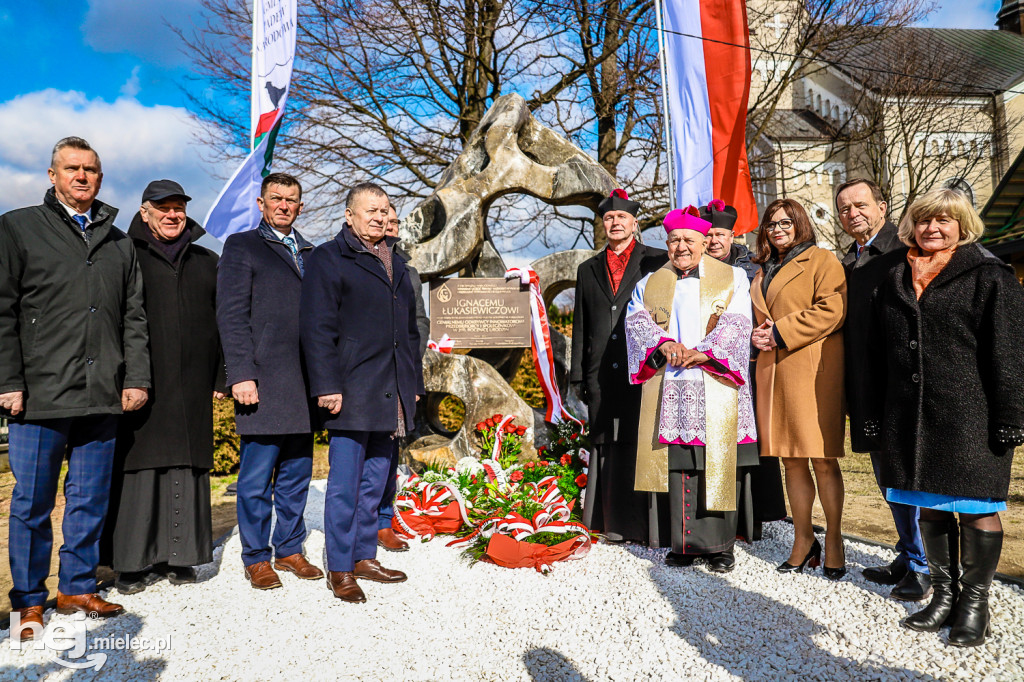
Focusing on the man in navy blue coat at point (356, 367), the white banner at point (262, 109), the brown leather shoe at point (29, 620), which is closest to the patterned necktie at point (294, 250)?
the man in navy blue coat at point (356, 367)

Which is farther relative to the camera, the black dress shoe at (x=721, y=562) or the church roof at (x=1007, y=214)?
the church roof at (x=1007, y=214)

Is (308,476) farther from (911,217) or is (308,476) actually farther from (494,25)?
(494,25)

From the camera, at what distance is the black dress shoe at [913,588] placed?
347 centimetres

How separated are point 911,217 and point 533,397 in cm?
641

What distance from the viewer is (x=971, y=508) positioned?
295 centimetres

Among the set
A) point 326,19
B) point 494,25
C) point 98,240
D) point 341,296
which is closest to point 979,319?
point 341,296

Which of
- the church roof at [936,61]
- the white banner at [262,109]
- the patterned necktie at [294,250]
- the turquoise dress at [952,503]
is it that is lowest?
the turquoise dress at [952,503]

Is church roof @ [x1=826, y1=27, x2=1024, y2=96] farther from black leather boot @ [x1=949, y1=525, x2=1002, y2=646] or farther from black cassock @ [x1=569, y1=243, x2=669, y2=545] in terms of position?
black leather boot @ [x1=949, y1=525, x2=1002, y2=646]

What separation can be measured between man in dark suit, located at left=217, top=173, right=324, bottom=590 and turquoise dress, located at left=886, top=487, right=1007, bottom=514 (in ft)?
9.57

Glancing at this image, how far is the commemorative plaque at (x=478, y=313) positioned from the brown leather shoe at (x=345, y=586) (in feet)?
9.11

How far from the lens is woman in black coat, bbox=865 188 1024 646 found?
2879 millimetres

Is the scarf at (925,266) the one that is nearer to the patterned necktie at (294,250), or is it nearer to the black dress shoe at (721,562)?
the black dress shoe at (721,562)

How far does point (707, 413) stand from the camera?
3832mm

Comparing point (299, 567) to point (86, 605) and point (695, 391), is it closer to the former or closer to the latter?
point (86, 605)
